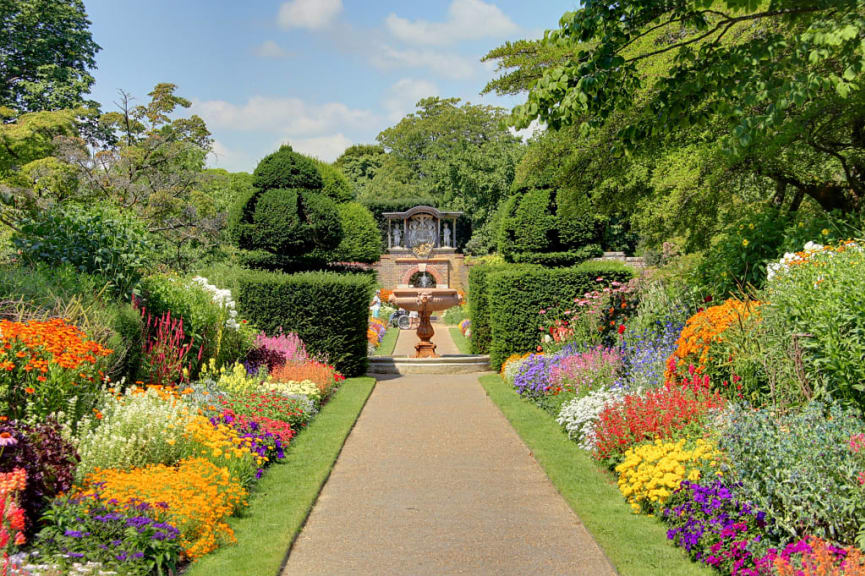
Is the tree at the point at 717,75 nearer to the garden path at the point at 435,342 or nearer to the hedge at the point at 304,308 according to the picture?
the hedge at the point at 304,308

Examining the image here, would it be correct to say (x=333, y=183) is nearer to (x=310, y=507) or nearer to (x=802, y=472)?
(x=310, y=507)

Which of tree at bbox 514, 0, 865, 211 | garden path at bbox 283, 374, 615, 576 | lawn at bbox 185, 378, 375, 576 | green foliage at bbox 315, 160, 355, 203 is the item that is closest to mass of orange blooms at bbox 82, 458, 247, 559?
lawn at bbox 185, 378, 375, 576

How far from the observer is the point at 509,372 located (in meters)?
12.9

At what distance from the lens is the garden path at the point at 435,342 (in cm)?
1894

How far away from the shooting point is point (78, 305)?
23.1ft

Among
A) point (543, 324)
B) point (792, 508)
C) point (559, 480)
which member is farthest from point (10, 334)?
point (543, 324)

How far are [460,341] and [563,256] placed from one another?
658 centimetres

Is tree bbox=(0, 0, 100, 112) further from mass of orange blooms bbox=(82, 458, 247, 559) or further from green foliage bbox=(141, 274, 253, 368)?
mass of orange blooms bbox=(82, 458, 247, 559)

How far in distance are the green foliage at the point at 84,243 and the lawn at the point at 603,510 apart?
5468 mm

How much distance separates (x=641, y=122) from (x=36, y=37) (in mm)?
29057

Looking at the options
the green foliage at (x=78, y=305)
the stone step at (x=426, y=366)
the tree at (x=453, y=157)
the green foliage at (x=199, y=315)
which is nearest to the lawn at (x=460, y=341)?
the stone step at (x=426, y=366)

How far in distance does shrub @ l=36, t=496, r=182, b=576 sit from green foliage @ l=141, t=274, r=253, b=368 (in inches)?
204

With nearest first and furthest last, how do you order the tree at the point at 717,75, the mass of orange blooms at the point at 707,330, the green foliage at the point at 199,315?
the tree at the point at 717,75 < the mass of orange blooms at the point at 707,330 < the green foliage at the point at 199,315

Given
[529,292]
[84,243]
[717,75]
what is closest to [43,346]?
[84,243]
